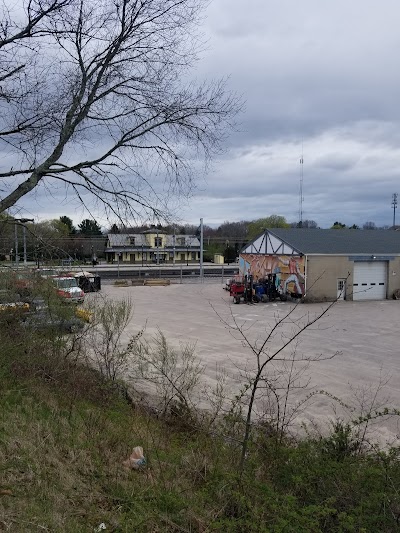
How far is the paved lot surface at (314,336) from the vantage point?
38.3ft

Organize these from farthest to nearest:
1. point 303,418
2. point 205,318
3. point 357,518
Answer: point 205,318 → point 303,418 → point 357,518

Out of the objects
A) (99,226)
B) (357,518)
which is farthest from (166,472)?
(99,226)

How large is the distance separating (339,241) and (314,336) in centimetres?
1818

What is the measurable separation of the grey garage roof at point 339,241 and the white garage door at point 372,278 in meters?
0.96

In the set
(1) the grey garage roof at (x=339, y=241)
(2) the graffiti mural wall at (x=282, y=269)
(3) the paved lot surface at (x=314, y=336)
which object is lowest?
(3) the paved lot surface at (x=314, y=336)

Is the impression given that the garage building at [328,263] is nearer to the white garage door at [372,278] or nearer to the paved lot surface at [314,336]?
the white garage door at [372,278]

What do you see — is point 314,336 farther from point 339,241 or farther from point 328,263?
point 339,241

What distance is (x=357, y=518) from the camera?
352cm

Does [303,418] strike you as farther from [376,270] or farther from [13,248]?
[376,270]

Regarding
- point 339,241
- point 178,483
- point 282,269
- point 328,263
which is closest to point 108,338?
point 178,483

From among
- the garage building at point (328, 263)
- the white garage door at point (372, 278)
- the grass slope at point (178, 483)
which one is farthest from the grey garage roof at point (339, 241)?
the grass slope at point (178, 483)

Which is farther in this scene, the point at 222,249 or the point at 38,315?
the point at 222,249

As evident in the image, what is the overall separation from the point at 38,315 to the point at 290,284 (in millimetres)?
24497

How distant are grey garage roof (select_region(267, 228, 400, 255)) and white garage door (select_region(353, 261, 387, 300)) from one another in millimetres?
963
